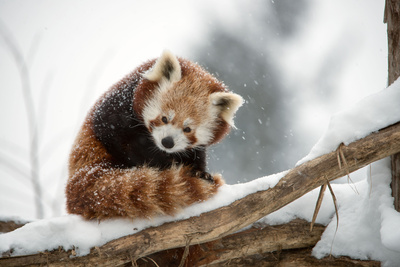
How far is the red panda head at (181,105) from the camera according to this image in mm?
3018

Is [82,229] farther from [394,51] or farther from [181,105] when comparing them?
[394,51]

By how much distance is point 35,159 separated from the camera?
534 cm

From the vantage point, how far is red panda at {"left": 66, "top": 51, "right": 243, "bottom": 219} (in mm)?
2680

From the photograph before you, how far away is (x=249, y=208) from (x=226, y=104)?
1.24m

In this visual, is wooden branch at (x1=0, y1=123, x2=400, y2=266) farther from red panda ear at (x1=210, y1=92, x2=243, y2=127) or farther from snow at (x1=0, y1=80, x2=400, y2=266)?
red panda ear at (x1=210, y1=92, x2=243, y2=127)

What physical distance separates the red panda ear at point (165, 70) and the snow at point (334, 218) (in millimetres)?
1281

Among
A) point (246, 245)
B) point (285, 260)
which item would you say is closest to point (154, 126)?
point (246, 245)

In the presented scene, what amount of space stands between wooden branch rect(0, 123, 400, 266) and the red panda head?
91 centimetres

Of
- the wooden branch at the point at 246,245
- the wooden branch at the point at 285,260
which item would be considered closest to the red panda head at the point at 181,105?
the wooden branch at the point at 246,245

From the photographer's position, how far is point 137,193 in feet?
7.48

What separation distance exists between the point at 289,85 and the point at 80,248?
7540 mm

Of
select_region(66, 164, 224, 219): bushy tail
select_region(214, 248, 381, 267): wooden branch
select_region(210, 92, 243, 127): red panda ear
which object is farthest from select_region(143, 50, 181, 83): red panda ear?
select_region(214, 248, 381, 267): wooden branch

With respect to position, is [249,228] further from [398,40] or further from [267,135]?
[267,135]

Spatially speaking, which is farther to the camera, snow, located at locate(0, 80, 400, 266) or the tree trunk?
the tree trunk
